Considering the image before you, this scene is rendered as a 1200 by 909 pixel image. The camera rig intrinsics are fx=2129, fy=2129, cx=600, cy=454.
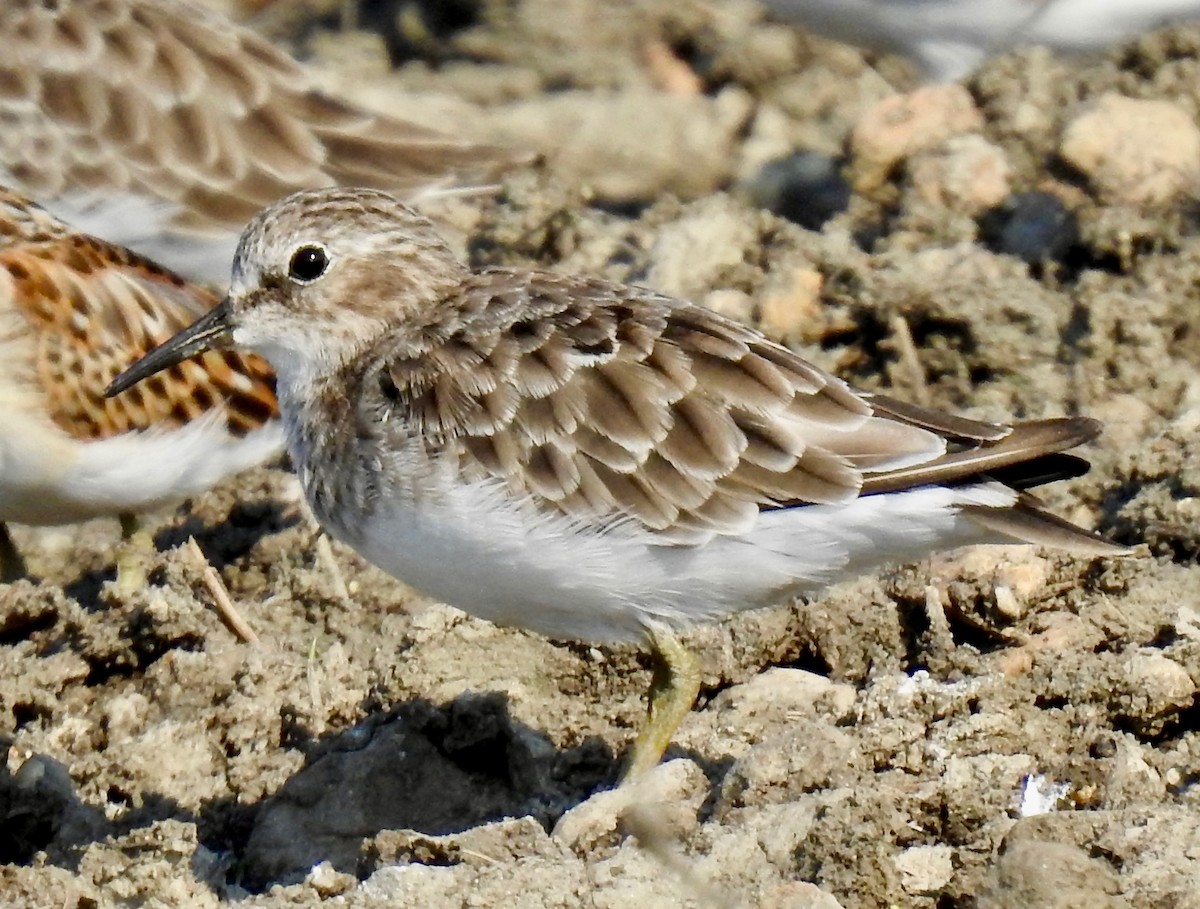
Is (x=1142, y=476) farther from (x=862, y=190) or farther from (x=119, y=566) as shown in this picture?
(x=119, y=566)

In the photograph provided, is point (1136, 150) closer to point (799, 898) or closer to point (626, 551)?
point (626, 551)

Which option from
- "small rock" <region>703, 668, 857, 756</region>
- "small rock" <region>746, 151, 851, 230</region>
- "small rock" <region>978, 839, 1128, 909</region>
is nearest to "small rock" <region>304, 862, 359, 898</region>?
"small rock" <region>703, 668, 857, 756</region>

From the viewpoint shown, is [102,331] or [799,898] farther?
[102,331]

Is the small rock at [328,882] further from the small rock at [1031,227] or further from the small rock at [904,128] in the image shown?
the small rock at [904,128]

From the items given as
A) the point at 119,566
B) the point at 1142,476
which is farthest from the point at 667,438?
the point at 119,566

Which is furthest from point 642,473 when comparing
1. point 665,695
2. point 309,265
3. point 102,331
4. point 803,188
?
point 803,188

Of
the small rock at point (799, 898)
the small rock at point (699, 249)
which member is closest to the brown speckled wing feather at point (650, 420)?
the small rock at point (799, 898)

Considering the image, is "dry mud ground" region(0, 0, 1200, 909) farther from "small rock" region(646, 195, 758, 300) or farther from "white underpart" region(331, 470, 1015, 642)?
"white underpart" region(331, 470, 1015, 642)
